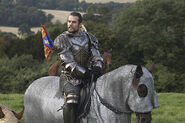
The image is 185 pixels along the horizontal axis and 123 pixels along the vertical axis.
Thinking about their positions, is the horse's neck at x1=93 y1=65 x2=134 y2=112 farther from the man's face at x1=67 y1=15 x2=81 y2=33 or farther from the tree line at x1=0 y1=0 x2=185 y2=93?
the tree line at x1=0 y1=0 x2=185 y2=93

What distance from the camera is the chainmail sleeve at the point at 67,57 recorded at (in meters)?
5.18

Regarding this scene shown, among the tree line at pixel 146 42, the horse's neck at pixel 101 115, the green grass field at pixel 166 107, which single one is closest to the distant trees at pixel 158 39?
the tree line at pixel 146 42

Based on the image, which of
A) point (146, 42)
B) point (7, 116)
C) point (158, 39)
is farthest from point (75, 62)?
point (158, 39)

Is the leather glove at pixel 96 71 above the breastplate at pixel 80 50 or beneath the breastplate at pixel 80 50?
beneath

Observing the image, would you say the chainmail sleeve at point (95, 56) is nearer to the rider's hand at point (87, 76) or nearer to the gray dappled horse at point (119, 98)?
the rider's hand at point (87, 76)

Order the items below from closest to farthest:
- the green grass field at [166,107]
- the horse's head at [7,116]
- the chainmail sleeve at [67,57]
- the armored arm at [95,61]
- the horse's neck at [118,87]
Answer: the horse's neck at [118,87], the chainmail sleeve at [67,57], the armored arm at [95,61], the horse's head at [7,116], the green grass field at [166,107]

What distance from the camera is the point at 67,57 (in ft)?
17.4

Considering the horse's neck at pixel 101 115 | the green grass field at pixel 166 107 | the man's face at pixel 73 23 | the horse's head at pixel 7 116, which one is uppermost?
the man's face at pixel 73 23

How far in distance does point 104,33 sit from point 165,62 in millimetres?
8958

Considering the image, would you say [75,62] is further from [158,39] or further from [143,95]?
[158,39]

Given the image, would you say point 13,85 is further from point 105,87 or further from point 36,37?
point 105,87

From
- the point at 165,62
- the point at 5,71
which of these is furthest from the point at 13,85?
the point at 165,62

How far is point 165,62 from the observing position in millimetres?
44375

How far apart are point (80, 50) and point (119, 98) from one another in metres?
1.15
